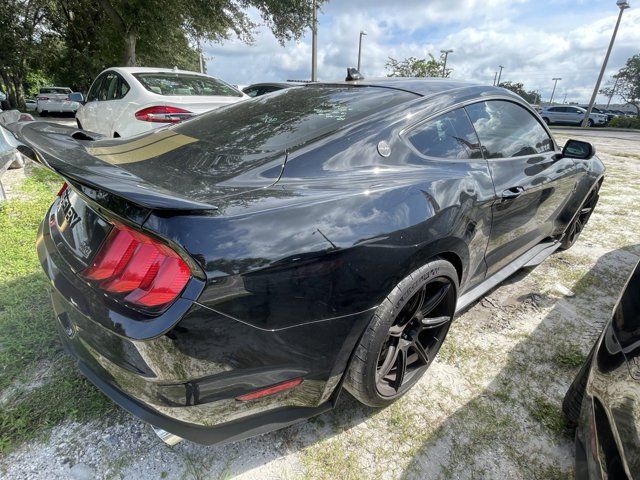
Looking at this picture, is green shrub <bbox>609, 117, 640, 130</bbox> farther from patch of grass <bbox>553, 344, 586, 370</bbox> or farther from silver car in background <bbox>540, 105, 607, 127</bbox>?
patch of grass <bbox>553, 344, 586, 370</bbox>

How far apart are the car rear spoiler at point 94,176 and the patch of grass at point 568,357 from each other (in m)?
2.34

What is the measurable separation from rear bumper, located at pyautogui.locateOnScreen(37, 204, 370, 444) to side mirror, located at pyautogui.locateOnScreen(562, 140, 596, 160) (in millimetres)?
2460

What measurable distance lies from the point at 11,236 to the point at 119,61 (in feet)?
65.6

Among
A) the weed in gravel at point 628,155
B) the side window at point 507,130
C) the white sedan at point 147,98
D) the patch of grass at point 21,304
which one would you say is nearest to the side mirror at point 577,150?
the side window at point 507,130

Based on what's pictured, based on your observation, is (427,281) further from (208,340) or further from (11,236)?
(11,236)

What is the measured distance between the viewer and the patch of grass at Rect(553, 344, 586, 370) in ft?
7.65

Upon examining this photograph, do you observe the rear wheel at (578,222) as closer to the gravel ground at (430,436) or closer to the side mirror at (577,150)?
the side mirror at (577,150)

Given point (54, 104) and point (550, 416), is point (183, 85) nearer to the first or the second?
point (550, 416)

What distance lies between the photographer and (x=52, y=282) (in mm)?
1556

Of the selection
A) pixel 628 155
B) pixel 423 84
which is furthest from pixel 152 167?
pixel 628 155

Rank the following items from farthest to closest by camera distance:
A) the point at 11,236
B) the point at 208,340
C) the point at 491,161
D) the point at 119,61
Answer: the point at 119,61 → the point at 11,236 → the point at 491,161 → the point at 208,340

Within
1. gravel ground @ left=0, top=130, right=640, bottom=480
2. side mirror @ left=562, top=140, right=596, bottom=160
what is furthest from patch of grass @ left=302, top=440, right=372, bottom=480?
side mirror @ left=562, top=140, right=596, bottom=160

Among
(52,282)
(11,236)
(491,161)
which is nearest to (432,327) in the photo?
(491,161)

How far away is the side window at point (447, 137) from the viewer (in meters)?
1.94
